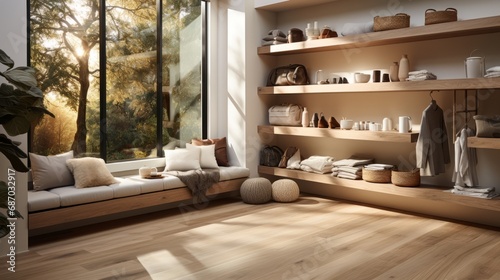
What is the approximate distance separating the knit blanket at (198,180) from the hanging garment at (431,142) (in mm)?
2401

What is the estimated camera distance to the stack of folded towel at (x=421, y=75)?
4656 mm

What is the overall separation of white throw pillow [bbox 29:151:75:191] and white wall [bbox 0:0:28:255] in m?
0.51

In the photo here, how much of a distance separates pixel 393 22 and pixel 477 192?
193 centimetres

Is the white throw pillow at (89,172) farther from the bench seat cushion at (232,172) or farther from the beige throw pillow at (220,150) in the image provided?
the beige throw pillow at (220,150)

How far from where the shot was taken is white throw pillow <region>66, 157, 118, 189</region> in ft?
15.2

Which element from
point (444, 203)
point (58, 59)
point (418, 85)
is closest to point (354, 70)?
point (418, 85)

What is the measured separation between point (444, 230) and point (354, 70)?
220 cm

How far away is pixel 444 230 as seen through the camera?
14.8ft

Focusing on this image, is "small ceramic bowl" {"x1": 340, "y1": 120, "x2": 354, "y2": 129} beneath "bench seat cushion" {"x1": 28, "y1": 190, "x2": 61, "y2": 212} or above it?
above

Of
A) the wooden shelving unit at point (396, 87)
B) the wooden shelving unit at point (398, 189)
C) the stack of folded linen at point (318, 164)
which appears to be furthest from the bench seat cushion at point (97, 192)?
the wooden shelving unit at point (396, 87)

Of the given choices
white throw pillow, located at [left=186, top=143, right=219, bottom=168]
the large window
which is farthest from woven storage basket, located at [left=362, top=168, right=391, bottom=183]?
the large window

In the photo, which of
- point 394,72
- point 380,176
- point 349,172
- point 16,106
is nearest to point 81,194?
point 16,106

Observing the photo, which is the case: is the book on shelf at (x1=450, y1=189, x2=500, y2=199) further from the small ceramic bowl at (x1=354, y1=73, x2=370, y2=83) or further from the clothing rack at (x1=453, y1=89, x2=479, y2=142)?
the small ceramic bowl at (x1=354, y1=73, x2=370, y2=83)

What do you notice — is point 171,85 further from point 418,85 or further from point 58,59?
point 418,85
